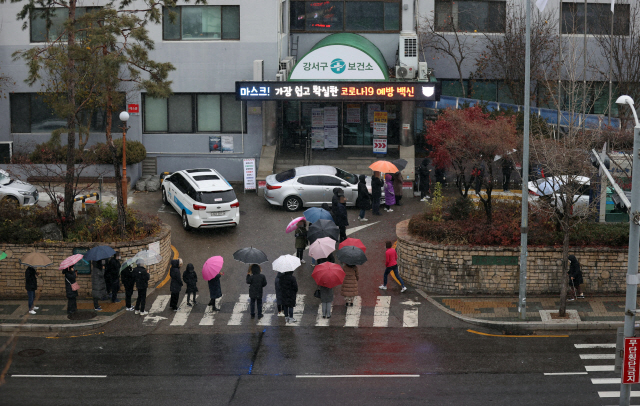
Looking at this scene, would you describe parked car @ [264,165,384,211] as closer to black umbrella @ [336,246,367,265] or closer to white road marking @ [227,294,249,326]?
white road marking @ [227,294,249,326]

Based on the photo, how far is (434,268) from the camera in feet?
68.7

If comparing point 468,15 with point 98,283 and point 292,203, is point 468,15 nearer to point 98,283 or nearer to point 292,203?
point 292,203

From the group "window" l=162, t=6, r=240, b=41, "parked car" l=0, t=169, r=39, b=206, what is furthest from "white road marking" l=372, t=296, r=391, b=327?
"window" l=162, t=6, r=240, b=41

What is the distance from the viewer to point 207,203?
24.4m

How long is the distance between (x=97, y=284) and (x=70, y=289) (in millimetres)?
954

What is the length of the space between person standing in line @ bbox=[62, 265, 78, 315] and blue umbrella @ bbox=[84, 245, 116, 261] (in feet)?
1.79

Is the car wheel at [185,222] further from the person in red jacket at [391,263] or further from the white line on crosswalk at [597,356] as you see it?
the white line on crosswalk at [597,356]

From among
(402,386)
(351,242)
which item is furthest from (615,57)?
(402,386)

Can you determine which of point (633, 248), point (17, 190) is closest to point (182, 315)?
point (17, 190)

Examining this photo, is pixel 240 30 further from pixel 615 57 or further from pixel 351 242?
pixel 615 57

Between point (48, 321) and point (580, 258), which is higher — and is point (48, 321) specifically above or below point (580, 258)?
below

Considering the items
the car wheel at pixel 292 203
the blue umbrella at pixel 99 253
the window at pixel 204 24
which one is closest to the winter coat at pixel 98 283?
the blue umbrella at pixel 99 253

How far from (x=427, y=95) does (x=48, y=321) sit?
16.7 metres

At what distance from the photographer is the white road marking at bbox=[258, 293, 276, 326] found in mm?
18938
